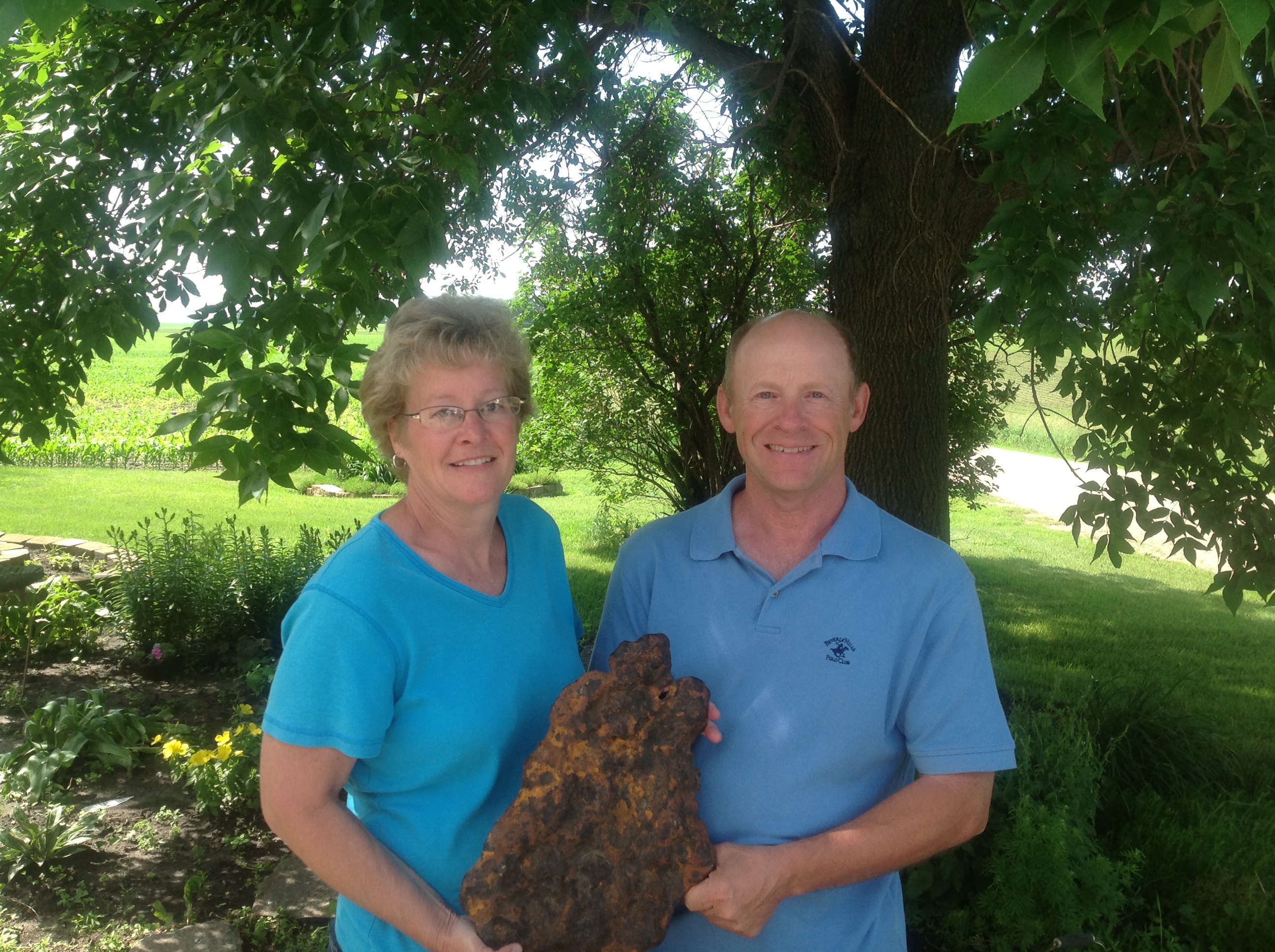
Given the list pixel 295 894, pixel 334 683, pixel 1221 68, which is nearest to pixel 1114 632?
pixel 295 894

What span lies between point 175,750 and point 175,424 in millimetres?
3119

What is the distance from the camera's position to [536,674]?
2.02 m

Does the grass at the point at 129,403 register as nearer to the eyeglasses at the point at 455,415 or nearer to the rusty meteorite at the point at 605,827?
the eyeglasses at the point at 455,415

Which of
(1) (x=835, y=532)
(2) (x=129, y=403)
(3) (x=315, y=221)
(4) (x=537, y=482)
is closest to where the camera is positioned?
(1) (x=835, y=532)

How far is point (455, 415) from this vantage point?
2025 millimetres

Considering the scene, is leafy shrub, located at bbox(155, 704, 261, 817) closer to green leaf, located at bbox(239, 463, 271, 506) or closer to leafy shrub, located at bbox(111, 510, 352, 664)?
leafy shrub, located at bbox(111, 510, 352, 664)

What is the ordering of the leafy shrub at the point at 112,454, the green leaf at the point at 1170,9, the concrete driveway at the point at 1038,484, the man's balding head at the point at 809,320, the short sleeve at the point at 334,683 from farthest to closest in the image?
the concrete driveway at the point at 1038,484 → the leafy shrub at the point at 112,454 → the man's balding head at the point at 809,320 → the short sleeve at the point at 334,683 → the green leaf at the point at 1170,9

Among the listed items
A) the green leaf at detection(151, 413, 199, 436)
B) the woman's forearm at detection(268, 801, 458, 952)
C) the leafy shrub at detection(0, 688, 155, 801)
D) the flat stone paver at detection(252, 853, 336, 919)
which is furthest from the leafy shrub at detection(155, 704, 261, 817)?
the woman's forearm at detection(268, 801, 458, 952)

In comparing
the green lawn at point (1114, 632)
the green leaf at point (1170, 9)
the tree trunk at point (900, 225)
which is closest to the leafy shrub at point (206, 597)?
the green lawn at point (1114, 632)

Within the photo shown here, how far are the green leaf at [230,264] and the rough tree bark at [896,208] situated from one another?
2.61m

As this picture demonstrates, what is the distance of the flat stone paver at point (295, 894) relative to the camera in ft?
13.2

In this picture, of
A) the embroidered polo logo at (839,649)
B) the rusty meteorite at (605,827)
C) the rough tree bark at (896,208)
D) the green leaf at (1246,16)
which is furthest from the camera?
the rough tree bark at (896,208)

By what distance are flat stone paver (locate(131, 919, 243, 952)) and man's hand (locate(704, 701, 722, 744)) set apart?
2759mm

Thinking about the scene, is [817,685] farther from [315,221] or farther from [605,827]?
→ [315,221]
